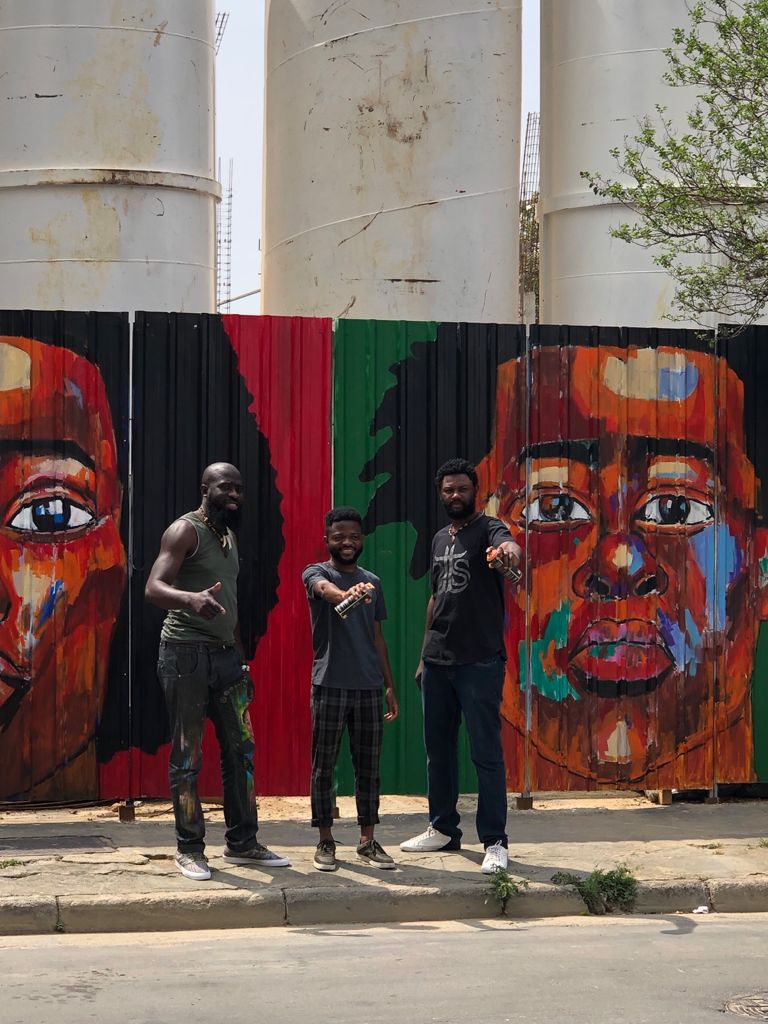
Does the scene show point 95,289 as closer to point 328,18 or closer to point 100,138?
point 100,138

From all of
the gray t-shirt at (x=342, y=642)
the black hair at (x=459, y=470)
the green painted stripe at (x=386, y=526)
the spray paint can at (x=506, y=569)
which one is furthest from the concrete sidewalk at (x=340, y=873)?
the black hair at (x=459, y=470)

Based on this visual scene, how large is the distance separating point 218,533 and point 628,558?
2.75 metres

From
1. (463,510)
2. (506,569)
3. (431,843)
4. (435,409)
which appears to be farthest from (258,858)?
(435,409)

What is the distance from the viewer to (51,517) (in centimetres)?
789

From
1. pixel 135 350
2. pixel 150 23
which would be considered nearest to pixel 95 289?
pixel 150 23

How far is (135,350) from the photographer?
7.98m

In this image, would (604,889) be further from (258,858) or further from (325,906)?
(258,858)

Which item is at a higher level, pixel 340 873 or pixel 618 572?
pixel 618 572

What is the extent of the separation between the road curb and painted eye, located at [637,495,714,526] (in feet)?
7.90

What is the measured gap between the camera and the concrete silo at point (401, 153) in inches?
499

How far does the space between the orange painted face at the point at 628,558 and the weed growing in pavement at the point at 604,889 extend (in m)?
1.68

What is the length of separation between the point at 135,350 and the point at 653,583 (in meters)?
3.28

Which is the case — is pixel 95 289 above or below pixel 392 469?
above

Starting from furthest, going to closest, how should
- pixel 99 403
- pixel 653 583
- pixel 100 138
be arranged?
pixel 100 138, pixel 653 583, pixel 99 403
